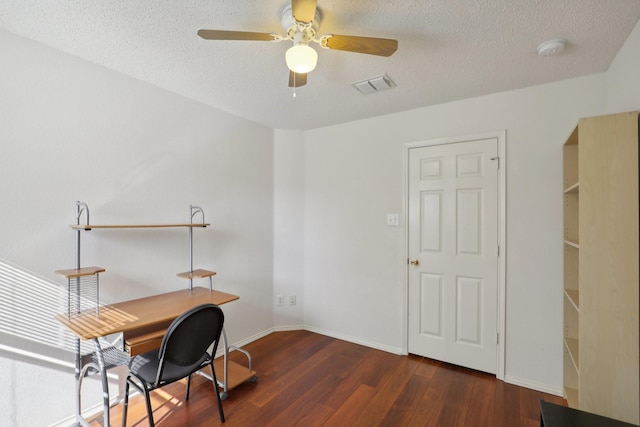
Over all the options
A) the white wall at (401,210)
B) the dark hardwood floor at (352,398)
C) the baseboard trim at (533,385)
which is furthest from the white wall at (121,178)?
the baseboard trim at (533,385)

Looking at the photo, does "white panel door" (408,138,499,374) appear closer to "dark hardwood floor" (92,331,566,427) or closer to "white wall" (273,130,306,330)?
"dark hardwood floor" (92,331,566,427)

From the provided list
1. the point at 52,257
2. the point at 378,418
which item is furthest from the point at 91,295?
the point at 378,418

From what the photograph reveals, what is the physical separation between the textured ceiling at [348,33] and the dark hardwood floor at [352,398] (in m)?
2.44

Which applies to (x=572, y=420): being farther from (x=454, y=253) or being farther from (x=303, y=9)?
(x=303, y=9)

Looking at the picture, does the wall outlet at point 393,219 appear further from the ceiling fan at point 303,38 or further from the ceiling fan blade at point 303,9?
the ceiling fan blade at point 303,9

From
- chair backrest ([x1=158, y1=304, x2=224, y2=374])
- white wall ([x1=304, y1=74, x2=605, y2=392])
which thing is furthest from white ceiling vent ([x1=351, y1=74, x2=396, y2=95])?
chair backrest ([x1=158, y1=304, x2=224, y2=374])

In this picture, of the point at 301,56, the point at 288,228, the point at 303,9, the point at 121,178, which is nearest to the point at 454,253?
the point at 288,228

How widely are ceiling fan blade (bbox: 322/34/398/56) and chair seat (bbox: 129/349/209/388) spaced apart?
2.02 m

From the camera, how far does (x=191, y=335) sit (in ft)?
5.86

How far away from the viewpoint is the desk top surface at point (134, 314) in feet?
5.55

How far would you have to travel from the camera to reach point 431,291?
284cm

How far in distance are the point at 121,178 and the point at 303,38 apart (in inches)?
68.2

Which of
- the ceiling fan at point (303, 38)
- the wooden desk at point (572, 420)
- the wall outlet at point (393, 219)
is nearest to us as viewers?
the wooden desk at point (572, 420)

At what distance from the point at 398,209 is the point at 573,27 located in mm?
1802
